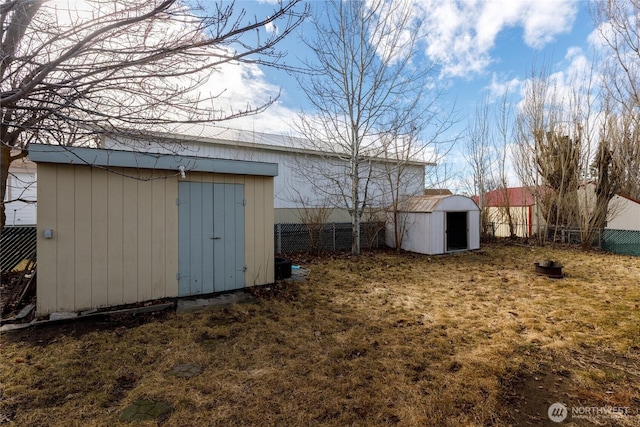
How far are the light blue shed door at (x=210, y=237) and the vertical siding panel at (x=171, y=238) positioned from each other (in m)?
0.06

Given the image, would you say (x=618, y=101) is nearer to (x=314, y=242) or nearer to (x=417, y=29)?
(x=417, y=29)

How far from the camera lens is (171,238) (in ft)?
14.7

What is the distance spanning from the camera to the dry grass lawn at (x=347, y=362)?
212 cm

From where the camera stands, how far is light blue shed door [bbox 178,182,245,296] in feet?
15.1

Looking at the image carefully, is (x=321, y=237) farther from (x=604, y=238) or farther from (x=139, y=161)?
(x=604, y=238)

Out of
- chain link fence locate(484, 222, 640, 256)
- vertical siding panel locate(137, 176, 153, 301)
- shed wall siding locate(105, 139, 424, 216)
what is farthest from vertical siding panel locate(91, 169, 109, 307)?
chain link fence locate(484, 222, 640, 256)

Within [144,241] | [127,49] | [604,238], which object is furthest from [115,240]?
[604,238]

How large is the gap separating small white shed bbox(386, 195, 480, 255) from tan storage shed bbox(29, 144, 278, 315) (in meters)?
5.75

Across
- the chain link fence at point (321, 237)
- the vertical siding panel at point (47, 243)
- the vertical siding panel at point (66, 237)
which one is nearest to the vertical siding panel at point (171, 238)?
the vertical siding panel at point (66, 237)

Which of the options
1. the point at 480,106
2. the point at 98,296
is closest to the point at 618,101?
the point at 480,106

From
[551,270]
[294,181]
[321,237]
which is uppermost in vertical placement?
[294,181]

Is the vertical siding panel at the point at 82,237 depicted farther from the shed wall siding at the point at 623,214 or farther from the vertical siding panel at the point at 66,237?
the shed wall siding at the point at 623,214

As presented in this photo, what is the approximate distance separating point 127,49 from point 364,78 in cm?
741

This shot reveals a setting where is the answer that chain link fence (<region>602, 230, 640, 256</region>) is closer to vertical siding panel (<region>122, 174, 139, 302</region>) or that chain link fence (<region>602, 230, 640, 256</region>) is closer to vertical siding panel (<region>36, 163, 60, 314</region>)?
vertical siding panel (<region>122, 174, 139, 302</region>)
